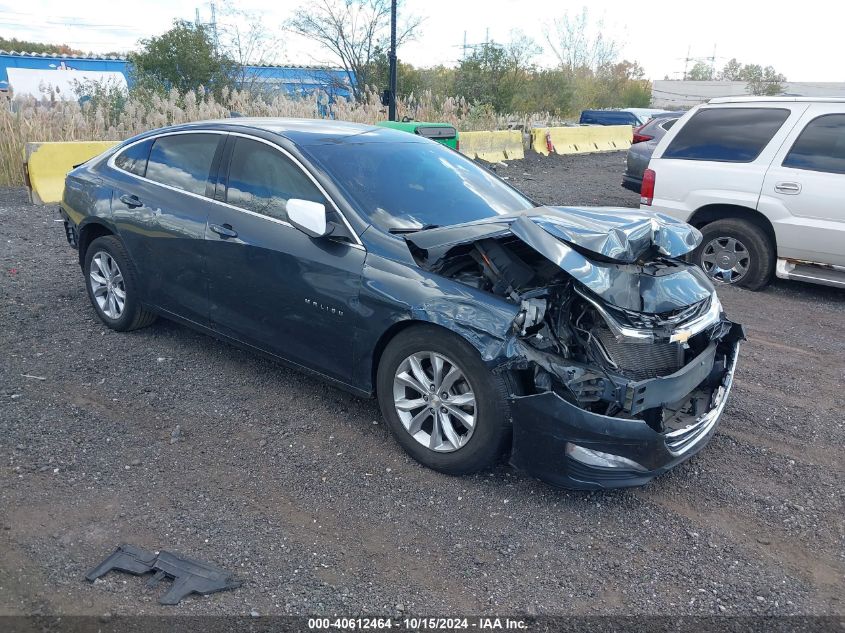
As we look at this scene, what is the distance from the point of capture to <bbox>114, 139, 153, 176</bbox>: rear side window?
525 centimetres

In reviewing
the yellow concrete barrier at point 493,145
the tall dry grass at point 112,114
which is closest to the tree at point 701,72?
the yellow concrete barrier at point 493,145

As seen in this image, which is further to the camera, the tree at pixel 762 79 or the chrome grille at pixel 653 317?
the tree at pixel 762 79

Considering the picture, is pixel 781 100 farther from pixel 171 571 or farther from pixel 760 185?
pixel 171 571

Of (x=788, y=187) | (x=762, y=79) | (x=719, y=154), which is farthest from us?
(x=762, y=79)

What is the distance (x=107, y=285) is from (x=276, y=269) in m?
2.05

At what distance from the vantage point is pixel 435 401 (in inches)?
144

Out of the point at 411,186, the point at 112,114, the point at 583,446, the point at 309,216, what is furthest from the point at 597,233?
the point at 112,114

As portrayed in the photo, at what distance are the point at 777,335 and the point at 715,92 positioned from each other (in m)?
52.8

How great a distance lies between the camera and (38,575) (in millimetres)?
2910

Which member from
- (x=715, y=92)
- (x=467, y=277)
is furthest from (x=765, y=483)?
(x=715, y=92)

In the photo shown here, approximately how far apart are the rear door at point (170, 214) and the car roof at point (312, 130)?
138mm

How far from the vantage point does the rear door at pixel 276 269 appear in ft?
13.1

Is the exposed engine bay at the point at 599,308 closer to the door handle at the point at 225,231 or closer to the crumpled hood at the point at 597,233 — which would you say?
the crumpled hood at the point at 597,233

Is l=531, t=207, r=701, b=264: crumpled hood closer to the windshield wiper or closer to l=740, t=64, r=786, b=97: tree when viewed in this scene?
the windshield wiper
